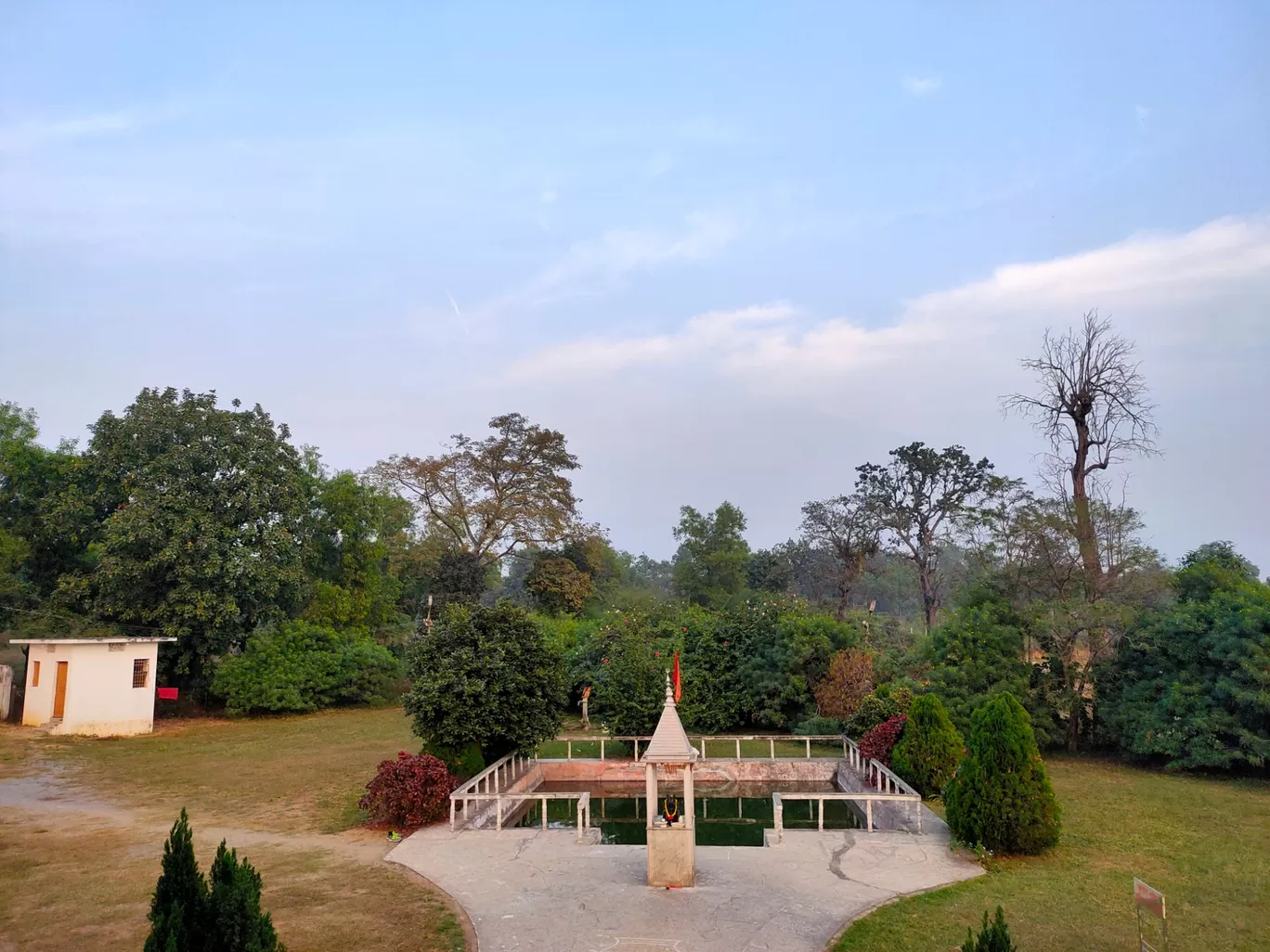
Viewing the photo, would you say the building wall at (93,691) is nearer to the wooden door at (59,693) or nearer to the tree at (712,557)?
the wooden door at (59,693)

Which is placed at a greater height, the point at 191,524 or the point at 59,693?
the point at 191,524

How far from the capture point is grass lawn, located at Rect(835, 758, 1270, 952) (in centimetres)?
827

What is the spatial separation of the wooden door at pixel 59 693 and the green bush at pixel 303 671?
4.20m

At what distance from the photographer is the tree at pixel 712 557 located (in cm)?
4572

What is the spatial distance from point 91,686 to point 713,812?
17.0 m

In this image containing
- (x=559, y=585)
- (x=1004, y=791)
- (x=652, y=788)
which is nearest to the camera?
(x=652, y=788)

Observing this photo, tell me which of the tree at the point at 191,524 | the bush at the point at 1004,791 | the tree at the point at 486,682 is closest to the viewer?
the bush at the point at 1004,791

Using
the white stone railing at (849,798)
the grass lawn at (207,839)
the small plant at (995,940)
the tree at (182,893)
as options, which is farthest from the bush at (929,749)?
the tree at (182,893)

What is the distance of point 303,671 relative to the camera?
27.1 metres

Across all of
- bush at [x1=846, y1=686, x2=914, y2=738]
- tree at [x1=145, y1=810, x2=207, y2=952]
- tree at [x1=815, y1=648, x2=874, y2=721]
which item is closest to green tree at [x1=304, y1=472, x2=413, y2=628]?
tree at [x1=815, y1=648, x2=874, y2=721]

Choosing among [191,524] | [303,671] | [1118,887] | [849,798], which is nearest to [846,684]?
[849,798]

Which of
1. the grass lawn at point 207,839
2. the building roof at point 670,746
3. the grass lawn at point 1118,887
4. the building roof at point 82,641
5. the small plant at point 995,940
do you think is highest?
the building roof at point 82,641

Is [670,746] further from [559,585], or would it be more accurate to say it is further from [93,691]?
[559,585]

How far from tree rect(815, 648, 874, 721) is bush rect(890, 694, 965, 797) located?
16.2 ft
